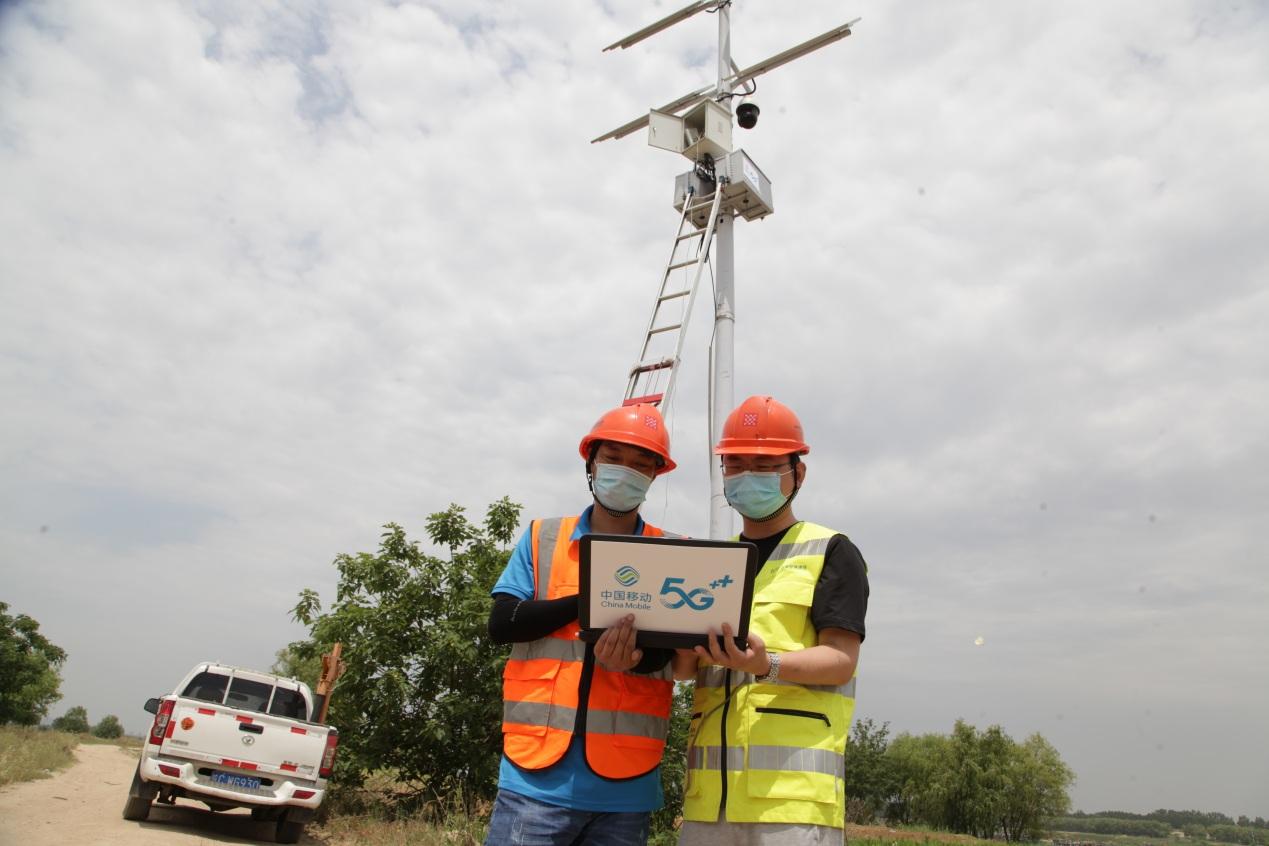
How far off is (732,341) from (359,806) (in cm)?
834

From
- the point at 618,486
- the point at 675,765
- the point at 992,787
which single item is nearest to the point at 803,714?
the point at 618,486

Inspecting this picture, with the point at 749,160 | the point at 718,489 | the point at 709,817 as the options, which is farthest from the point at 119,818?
the point at 749,160

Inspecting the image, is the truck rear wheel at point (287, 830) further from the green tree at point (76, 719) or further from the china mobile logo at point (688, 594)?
the green tree at point (76, 719)

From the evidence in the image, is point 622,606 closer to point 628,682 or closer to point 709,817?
point 628,682

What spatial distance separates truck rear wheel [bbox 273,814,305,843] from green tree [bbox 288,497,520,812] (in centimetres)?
170

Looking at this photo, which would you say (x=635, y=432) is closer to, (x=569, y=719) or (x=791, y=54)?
(x=569, y=719)

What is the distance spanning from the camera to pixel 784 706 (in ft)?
8.16

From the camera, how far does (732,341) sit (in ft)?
39.0

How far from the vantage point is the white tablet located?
7.52ft

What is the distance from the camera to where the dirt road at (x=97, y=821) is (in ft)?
24.0

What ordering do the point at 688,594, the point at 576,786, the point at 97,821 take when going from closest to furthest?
1. the point at 688,594
2. the point at 576,786
3. the point at 97,821

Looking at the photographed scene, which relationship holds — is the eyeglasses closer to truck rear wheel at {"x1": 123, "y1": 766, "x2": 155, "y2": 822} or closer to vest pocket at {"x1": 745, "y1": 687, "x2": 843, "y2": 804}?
vest pocket at {"x1": 745, "y1": 687, "x2": 843, "y2": 804}

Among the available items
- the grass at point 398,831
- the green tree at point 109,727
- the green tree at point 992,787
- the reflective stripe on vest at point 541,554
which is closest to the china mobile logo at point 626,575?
the reflective stripe on vest at point 541,554

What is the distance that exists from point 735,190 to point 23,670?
168 feet
